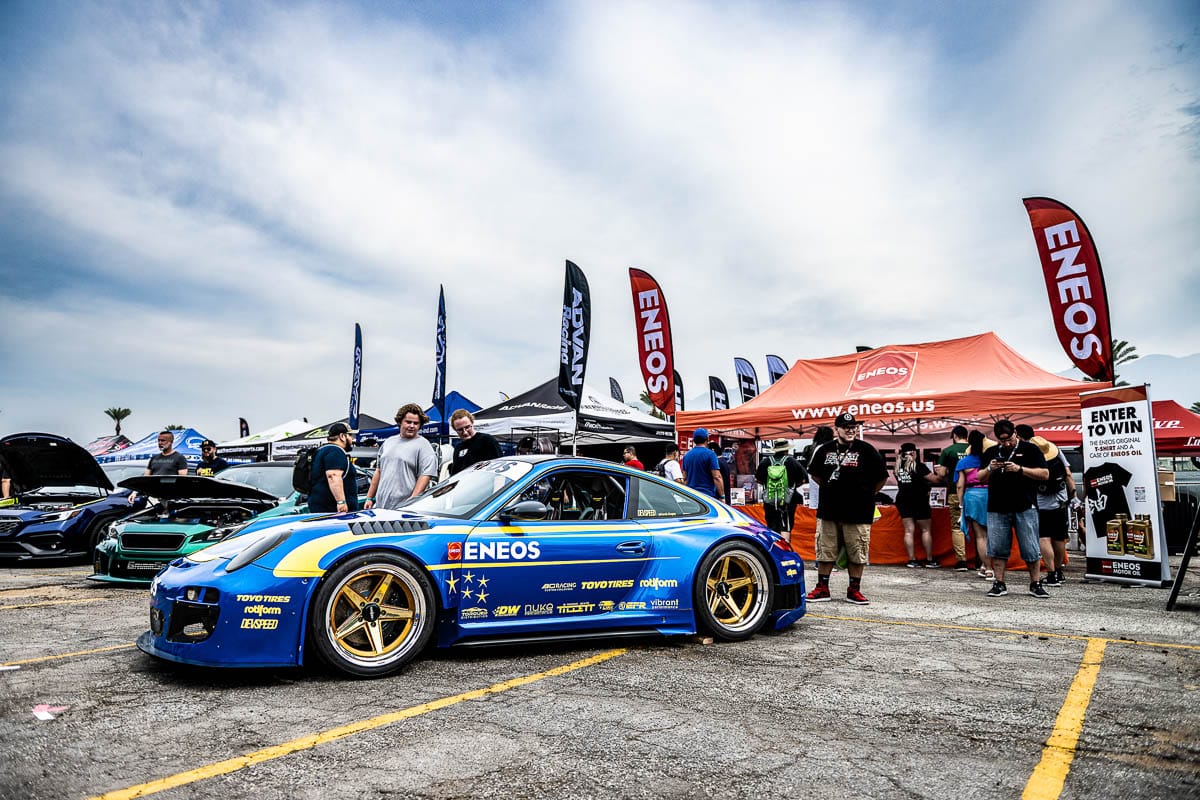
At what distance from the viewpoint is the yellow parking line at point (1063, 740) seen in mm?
2791

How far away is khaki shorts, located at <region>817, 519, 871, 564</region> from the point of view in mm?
7141

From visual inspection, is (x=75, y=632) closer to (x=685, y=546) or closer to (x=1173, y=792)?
(x=685, y=546)

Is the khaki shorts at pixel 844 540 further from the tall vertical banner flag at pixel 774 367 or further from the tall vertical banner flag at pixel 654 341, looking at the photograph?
the tall vertical banner flag at pixel 774 367

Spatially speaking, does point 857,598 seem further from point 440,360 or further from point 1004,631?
point 440,360

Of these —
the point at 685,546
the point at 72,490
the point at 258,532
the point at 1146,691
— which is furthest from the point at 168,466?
the point at 1146,691

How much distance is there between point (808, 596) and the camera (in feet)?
24.7

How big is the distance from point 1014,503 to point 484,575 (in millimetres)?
5244

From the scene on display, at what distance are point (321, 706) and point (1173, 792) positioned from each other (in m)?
3.29

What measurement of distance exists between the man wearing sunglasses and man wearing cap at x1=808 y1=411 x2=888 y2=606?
1221 millimetres

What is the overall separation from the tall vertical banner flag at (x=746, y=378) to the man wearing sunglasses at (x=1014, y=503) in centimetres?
1574

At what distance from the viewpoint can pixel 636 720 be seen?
3.57 m

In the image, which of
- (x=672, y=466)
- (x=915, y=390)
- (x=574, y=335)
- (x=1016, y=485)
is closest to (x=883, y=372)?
(x=915, y=390)

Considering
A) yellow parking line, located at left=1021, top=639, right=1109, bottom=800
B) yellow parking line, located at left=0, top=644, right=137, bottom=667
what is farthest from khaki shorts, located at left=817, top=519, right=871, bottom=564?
yellow parking line, located at left=0, top=644, right=137, bottom=667

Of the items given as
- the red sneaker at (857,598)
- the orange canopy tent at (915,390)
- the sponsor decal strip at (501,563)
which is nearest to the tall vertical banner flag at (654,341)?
the orange canopy tent at (915,390)
